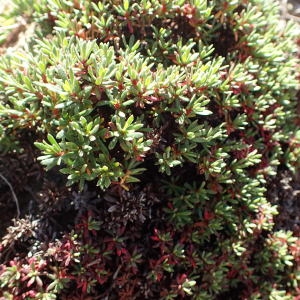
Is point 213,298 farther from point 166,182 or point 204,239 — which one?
point 166,182

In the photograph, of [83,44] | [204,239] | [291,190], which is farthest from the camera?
[291,190]

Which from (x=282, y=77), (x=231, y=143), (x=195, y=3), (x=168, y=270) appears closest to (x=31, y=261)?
(x=168, y=270)

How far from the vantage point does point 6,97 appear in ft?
10.6

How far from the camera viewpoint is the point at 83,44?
2.69 meters

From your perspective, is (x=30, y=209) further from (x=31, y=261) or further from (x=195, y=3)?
(x=195, y=3)

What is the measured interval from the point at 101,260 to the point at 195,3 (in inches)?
87.4

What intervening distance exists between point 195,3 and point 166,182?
4.92 feet

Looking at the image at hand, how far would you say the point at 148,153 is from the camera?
2.98 meters

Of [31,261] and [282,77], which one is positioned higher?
[282,77]

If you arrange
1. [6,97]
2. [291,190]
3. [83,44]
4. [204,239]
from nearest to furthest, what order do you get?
[83,44]
[6,97]
[204,239]
[291,190]

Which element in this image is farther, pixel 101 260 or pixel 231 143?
pixel 231 143

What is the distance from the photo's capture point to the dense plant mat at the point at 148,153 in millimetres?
2807

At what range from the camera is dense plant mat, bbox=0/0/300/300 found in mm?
2807

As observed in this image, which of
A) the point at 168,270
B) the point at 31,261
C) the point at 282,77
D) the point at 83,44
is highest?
the point at 83,44
